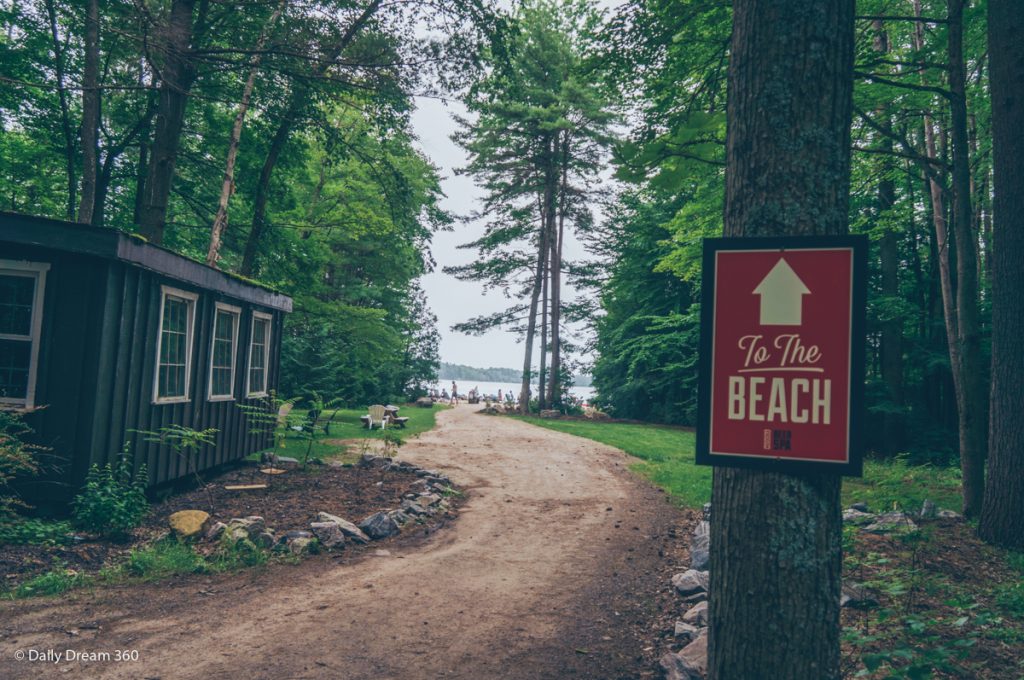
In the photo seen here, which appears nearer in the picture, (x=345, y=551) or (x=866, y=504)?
(x=345, y=551)

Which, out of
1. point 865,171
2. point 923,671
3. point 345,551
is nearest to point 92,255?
point 345,551

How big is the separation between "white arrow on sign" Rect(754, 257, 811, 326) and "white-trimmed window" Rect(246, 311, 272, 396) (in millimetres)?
10896

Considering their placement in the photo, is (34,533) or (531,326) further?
(531,326)

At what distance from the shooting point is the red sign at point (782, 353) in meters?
2.01

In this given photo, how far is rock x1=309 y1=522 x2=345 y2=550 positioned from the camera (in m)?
6.84

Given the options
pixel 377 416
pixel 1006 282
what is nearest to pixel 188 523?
pixel 1006 282

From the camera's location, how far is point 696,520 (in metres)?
8.62

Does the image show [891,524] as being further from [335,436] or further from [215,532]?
[335,436]

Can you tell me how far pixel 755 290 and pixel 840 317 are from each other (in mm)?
287

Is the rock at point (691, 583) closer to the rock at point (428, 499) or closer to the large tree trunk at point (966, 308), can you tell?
the rock at point (428, 499)

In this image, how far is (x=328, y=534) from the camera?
6.94 meters

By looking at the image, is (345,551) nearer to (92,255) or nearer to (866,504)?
(92,255)

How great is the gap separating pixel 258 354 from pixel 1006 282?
1188 cm

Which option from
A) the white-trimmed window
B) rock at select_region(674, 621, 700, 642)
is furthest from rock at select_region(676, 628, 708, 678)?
the white-trimmed window
